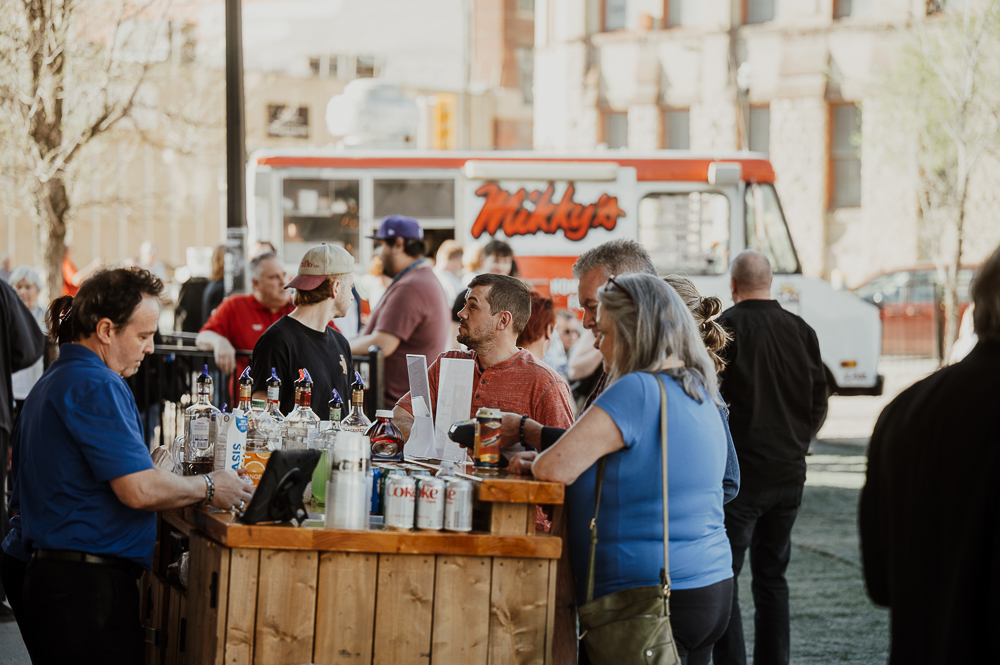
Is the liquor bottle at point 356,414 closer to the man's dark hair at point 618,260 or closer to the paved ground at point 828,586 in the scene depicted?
the man's dark hair at point 618,260

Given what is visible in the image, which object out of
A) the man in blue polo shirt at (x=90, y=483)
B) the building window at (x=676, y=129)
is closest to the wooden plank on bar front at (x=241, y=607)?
the man in blue polo shirt at (x=90, y=483)

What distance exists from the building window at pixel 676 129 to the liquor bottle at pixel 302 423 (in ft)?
95.4

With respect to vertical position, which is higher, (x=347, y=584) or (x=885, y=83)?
(x=885, y=83)

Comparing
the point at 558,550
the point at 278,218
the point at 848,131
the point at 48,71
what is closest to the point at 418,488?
the point at 558,550

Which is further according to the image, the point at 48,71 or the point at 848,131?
the point at 848,131

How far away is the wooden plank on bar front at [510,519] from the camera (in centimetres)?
347

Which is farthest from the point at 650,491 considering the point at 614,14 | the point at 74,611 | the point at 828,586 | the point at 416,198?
the point at 614,14


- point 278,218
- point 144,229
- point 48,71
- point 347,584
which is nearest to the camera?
point 347,584

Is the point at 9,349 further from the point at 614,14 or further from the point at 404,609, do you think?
the point at 614,14

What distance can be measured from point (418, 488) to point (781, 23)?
29879 mm

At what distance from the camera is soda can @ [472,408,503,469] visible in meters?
3.68

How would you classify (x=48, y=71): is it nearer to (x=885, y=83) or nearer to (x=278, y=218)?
(x=278, y=218)

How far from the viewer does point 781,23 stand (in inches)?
1206

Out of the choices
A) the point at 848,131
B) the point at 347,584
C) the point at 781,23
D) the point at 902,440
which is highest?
the point at 781,23
